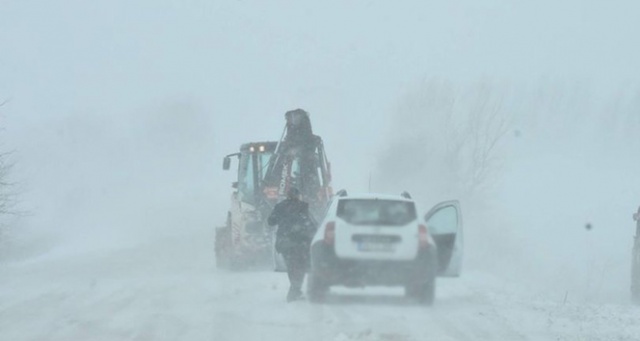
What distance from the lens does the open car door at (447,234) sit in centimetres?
1691

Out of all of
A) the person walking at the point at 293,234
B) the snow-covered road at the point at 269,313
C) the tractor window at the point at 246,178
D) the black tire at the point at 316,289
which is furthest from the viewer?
the tractor window at the point at 246,178

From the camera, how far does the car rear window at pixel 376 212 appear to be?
16391mm

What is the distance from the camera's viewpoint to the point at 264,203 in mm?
25703

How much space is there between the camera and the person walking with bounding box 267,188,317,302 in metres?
17.2

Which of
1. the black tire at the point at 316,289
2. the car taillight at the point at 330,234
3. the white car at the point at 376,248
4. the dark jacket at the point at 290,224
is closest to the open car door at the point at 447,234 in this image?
the white car at the point at 376,248

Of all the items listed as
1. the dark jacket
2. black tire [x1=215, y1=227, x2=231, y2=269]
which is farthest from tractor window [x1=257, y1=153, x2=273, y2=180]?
the dark jacket

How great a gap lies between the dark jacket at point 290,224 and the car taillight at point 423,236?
1.90 metres

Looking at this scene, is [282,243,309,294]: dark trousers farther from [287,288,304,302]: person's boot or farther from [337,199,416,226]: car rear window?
[337,199,416,226]: car rear window

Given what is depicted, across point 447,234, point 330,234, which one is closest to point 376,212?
point 330,234

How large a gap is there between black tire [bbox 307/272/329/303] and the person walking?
239 mm

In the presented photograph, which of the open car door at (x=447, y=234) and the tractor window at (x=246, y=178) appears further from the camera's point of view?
the tractor window at (x=246, y=178)

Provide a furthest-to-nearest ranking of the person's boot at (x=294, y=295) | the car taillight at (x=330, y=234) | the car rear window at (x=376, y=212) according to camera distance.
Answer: the person's boot at (x=294, y=295)
the car rear window at (x=376, y=212)
the car taillight at (x=330, y=234)

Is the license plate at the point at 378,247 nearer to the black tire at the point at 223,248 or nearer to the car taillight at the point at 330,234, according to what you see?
the car taillight at the point at 330,234

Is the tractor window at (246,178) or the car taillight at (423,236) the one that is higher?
the car taillight at (423,236)
